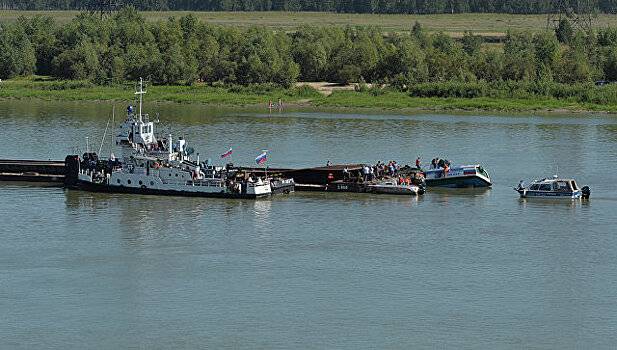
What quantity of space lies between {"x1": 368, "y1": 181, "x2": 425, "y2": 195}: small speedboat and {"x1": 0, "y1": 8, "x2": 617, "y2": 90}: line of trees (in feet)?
215

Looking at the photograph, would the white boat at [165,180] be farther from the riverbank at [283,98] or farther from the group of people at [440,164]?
the riverbank at [283,98]

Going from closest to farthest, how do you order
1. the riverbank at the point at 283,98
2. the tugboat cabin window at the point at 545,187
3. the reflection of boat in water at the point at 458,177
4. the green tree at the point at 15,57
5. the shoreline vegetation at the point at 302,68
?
the tugboat cabin window at the point at 545,187
the reflection of boat in water at the point at 458,177
the riverbank at the point at 283,98
the shoreline vegetation at the point at 302,68
the green tree at the point at 15,57

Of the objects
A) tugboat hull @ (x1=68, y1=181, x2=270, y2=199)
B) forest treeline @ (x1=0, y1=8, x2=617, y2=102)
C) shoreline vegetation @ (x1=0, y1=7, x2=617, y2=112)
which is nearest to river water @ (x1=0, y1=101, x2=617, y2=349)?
tugboat hull @ (x1=68, y1=181, x2=270, y2=199)

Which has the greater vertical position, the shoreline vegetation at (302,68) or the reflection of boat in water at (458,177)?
the shoreline vegetation at (302,68)

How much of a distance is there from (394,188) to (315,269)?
18.3 meters

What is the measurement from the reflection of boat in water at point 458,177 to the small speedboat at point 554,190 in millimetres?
3382

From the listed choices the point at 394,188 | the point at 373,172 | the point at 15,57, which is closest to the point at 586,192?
the point at 394,188

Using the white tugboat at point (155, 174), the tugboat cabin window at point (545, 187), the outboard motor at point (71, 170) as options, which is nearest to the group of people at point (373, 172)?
the white tugboat at point (155, 174)

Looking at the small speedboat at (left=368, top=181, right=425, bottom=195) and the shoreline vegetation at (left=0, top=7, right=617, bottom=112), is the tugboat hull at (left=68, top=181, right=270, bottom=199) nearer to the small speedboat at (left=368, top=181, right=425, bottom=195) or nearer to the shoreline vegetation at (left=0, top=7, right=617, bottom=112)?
the small speedboat at (left=368, top=181, right=425, bottom=195)

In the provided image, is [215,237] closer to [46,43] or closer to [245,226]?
[245,226]

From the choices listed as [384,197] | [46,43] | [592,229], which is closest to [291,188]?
[384,197]

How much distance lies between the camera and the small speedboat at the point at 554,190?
65.1m

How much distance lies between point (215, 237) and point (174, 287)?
8.86 metres

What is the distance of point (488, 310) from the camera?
43.7 metres
